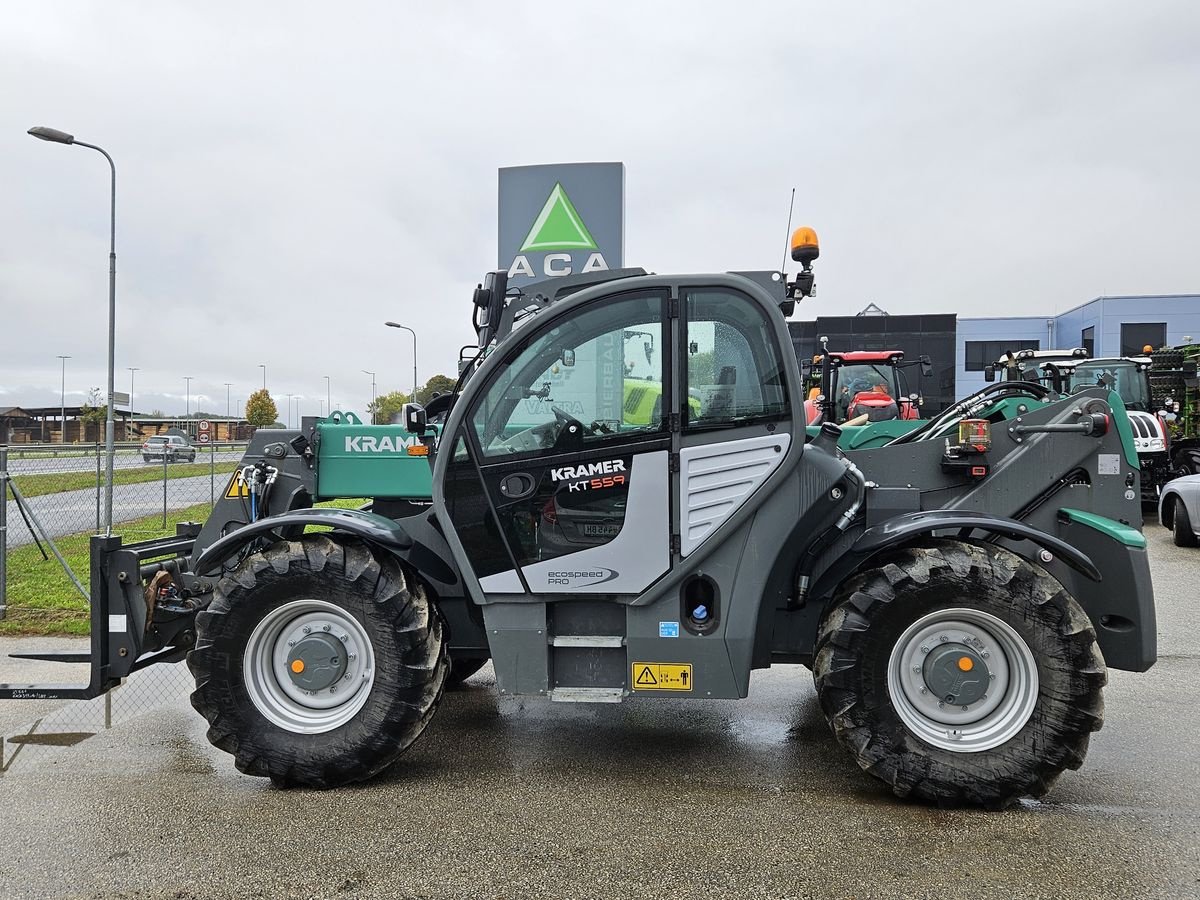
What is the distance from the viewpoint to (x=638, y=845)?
342 cm

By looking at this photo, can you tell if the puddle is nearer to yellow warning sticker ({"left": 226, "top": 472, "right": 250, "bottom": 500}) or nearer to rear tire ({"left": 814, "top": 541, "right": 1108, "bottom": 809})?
yellow warning sticker ({"left": 226, "top": 472, "right": 250, "bottom": 500})

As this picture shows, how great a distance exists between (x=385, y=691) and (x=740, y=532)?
1.82 metres

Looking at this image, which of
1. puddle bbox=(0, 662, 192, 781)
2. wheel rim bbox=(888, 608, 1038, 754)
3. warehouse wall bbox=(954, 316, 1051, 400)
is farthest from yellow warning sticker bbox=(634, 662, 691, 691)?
warehouse wall bbox=(954, 316, 1051, 400)

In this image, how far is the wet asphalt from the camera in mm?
3150

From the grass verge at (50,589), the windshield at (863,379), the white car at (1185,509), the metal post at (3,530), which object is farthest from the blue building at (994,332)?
the metal post at (3,530)

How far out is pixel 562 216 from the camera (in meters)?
9.81

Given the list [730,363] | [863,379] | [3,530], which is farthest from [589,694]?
[863,379]

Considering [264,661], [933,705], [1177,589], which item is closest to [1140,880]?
[933,705]

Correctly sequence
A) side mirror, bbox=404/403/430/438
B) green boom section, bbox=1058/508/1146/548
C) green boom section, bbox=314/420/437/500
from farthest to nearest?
green boom section, bbox=314/420/437/500
side mirror, bbox=404/403/430/438
green boom section, bbox=1058/508/1146/548

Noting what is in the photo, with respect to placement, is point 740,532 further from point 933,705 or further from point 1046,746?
point 1046,746

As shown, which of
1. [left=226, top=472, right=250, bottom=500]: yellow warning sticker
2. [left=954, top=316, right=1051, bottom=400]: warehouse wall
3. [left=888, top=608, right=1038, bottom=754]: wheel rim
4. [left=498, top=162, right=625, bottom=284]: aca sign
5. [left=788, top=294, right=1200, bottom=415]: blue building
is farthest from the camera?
[left=954, top=316, right=1051, bottom=400]: warehouse wall

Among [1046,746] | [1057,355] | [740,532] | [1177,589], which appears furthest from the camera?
[1057,355]

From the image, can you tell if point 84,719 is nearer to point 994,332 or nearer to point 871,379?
point 871,379

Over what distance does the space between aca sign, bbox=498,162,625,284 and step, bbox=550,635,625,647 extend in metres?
6.37
